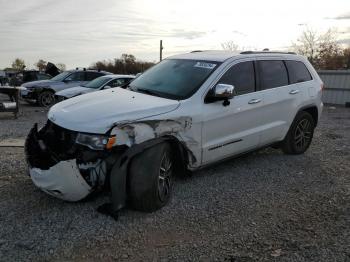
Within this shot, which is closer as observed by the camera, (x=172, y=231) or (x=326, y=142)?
(x=172, y=231)

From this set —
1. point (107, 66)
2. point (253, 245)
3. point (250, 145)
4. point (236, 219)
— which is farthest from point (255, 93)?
point (107, 66)

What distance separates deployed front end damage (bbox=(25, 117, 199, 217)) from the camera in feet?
12.8

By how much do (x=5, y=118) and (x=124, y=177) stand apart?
914 centimetres

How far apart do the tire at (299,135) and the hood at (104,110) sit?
2833 mm

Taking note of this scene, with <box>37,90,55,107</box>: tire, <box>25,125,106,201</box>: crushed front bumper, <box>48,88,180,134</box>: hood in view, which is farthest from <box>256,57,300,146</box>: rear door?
<box>37,90,55,107</box>: tire

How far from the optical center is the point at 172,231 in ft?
12.8

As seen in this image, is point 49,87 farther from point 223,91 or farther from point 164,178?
point 164,178

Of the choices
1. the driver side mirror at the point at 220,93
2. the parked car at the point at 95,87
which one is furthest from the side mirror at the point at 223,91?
the parked car at the point at 95,87

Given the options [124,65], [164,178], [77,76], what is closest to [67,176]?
[164,178]

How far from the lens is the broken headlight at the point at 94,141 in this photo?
12.8 feet

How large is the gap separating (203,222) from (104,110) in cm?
161

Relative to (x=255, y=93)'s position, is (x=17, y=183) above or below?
below

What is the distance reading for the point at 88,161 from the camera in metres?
3.92

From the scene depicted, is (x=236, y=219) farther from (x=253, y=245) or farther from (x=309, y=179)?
(x=309, y=179)
